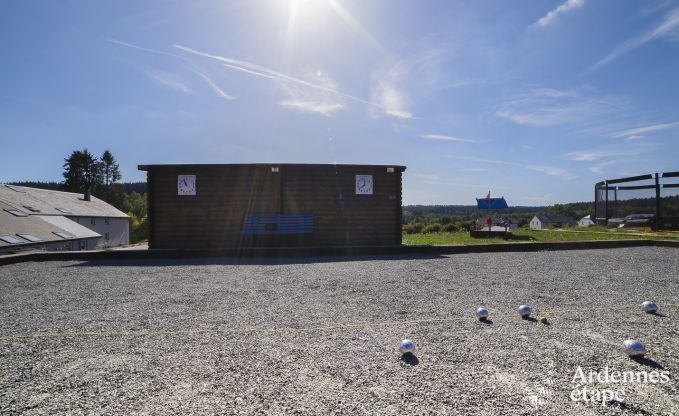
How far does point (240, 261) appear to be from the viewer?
8.56 metres

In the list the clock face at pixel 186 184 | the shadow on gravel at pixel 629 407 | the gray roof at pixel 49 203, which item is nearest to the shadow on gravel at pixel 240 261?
the clock face at pixel 186 184

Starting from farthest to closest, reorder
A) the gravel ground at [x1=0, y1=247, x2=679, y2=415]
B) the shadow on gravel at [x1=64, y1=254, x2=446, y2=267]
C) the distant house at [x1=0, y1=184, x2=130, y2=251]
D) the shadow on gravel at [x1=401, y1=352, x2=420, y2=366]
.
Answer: the distant house at [x1=0, y1=184, x2=130, y2=251]
the shadow on gravel at [x1=64, y1=254, x2=446, y2=267]
the shadow on gravel at [x1=401, y1=352, x2=420, y2=366]
the gravel ground at [x1=0, y1=247, x2=679, y2=415]

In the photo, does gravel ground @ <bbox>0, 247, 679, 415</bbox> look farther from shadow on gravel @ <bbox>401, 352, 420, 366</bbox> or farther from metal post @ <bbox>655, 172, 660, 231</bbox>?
metal post @ <bbox>655, 172, 660, 231</bbox>

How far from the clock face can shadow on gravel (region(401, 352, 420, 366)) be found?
418 inches

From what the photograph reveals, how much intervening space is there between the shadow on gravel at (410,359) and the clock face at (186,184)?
1061 centimetres

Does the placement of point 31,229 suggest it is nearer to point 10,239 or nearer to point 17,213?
point 17,213

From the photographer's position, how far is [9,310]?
Result: 4.25 metres

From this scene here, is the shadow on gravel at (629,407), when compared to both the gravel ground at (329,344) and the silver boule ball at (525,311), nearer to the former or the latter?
the gravel ground at (329,344)

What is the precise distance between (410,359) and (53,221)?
32.2 meters

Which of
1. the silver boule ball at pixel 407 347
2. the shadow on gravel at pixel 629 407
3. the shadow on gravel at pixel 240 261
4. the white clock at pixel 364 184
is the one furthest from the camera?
the white clock at pixel 364 184

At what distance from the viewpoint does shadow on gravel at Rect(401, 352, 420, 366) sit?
2627mm

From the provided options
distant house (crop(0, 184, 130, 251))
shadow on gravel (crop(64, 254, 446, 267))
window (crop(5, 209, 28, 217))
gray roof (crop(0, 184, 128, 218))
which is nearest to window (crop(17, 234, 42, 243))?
distant house (crop(0, 184, 130, 251))

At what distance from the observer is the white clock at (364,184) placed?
12078 millimetres

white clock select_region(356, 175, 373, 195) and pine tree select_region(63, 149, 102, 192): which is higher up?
pine tree select_region(63, 149, 102, 192)
